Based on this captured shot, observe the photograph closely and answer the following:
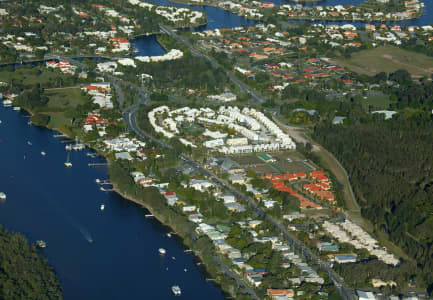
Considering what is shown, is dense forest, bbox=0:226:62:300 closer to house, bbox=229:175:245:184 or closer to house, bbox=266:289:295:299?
house, bbox=266:289:295:299

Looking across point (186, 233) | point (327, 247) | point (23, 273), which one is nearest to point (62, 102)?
point (186, 233)

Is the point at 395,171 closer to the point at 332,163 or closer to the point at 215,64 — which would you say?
the point at 332,163

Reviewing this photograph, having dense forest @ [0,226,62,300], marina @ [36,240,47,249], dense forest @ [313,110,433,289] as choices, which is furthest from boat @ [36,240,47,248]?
dense forest @ [313,110,433,289]

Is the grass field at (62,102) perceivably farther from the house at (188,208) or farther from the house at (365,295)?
the house at (365,295)

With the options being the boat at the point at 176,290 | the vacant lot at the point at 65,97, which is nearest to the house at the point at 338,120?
the vacant lot at the point at 65,97

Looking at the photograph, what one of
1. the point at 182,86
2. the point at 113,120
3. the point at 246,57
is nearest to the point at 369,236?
the point at 113,120

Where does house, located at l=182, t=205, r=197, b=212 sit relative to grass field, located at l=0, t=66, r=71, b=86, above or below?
above
